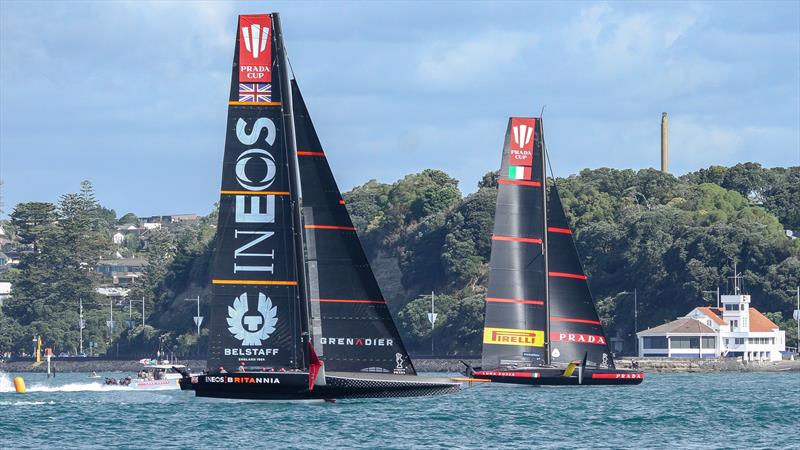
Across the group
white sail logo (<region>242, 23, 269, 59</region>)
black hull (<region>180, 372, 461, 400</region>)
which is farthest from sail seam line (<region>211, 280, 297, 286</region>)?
Answer: white sail logo (<region>242, 23, 269, 59</region>)

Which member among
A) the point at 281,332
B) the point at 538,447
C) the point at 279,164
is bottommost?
the point at 538,447

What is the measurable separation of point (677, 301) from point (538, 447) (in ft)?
298

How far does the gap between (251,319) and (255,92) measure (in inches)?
275

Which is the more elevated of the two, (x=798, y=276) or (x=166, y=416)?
(x=798, y=276)

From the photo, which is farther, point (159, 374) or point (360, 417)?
point (159, 374)

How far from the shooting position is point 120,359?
17100 centimetres

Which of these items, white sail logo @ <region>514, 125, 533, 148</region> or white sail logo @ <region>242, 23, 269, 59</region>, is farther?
white sail logo @ <region>514, 125, 533, 148</region>

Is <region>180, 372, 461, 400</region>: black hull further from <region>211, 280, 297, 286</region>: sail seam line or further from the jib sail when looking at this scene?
<region>211, 280, 297, 286</region>: sail seam line

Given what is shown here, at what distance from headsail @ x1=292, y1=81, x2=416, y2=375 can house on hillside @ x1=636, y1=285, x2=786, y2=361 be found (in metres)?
75.5

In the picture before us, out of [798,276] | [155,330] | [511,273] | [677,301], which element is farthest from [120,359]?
[511,273]

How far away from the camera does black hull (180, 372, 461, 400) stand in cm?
4653

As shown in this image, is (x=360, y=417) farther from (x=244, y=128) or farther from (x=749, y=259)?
(x=749, y=259)

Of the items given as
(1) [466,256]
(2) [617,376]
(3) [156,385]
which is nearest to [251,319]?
(2) [617,376]

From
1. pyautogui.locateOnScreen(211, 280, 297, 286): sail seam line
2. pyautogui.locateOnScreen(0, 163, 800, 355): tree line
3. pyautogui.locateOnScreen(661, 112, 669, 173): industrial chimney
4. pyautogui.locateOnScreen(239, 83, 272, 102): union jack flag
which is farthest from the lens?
pyautogui.locateOnScreen(661, 112, 669, 173): industrial chimney
